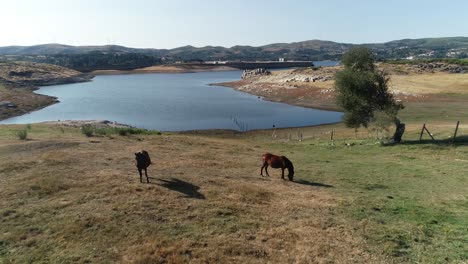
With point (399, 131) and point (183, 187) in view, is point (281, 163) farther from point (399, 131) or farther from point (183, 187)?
point (399, 131)

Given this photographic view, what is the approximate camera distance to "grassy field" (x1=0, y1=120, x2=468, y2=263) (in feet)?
41.6

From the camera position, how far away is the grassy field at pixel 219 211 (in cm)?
1268

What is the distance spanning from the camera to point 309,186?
2216cm

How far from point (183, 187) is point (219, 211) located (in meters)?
3.90

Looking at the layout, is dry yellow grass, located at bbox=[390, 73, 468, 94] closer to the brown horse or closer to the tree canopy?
the tree canopy

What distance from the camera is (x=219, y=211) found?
1597 centimetres

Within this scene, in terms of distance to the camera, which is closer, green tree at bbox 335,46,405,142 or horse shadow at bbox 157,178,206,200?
horse shadow at bbox 157,178,206,200

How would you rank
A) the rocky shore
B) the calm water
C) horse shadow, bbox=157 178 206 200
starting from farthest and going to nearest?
the rocky shore → the calm water → horse shadow, bbox=157 178 206 200

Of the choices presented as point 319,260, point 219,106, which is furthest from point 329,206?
point 219,106

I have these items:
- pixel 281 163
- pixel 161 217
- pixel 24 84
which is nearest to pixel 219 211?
pixel 161 217

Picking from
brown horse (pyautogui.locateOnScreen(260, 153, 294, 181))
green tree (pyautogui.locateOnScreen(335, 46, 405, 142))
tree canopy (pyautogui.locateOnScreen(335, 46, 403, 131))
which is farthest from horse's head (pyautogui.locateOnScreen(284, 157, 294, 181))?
tree canopy (pyautogui.locateOnScreen(335, 46, 403, 131))

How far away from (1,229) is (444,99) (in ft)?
303

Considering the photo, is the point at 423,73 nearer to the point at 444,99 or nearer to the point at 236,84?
the point at 444,99

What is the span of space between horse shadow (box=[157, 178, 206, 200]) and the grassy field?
53 millimetres
